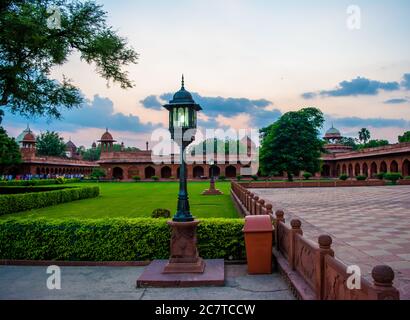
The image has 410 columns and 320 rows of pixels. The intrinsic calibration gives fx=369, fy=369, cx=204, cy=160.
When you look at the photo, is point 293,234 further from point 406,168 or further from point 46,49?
point 406,168

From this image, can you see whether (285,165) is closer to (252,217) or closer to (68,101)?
(68,101)

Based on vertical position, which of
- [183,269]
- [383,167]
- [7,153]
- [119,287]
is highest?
[7,153]

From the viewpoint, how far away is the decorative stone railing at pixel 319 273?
2.66 metres

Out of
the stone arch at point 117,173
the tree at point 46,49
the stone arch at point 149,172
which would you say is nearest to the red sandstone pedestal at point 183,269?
the tree at point 46,49

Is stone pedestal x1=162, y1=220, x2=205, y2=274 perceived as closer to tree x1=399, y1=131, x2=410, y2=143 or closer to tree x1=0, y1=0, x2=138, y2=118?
tree x1=0, y1=0, x2=138, y2=118

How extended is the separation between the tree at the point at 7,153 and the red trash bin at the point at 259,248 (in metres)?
49.2

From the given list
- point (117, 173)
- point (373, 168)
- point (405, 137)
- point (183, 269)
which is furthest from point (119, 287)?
point (405, 137)

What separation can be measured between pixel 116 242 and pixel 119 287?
1632 millimetres

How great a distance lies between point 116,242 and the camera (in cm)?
709

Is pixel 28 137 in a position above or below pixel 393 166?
above

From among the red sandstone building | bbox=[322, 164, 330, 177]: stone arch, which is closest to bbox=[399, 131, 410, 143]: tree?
the red sandstone building

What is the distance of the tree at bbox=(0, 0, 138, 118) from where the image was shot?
1310cm
